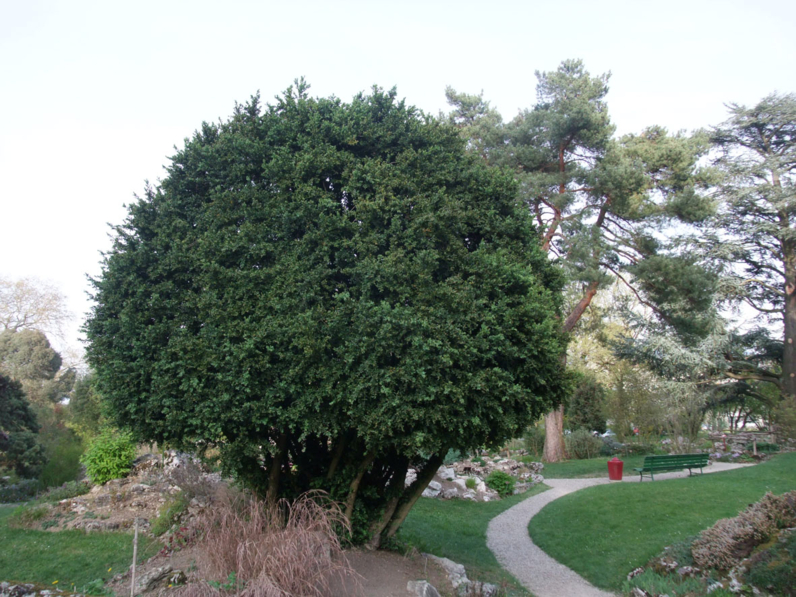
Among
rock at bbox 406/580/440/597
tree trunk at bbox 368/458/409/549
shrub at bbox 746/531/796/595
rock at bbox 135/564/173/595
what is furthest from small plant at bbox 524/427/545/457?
rock at bbox 135/564/173/595

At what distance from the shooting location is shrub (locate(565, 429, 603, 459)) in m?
25.0

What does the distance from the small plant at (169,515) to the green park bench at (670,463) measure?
46.7ft

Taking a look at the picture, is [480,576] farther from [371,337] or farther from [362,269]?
[362,269]

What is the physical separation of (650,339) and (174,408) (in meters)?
20.0

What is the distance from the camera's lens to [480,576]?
822 centimetres

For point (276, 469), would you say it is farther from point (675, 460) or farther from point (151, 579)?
point (675, 460)

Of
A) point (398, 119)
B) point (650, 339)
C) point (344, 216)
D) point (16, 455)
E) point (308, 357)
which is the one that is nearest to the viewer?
point (308, 357)

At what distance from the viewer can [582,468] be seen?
20.8 m

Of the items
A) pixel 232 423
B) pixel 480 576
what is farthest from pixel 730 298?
pixel 232 423

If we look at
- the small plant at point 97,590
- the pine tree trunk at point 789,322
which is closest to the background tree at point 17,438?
the small plant at point 97,590

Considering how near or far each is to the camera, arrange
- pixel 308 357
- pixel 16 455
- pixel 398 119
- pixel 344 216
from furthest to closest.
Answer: pixel 16 455 → pixel 398 119 → pixel 344 216 → pixel 308 357

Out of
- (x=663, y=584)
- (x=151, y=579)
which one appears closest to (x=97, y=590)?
(x=151, y=579)

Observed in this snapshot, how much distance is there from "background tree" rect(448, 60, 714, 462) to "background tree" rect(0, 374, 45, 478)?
19971mm

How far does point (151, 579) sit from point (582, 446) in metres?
23.5
